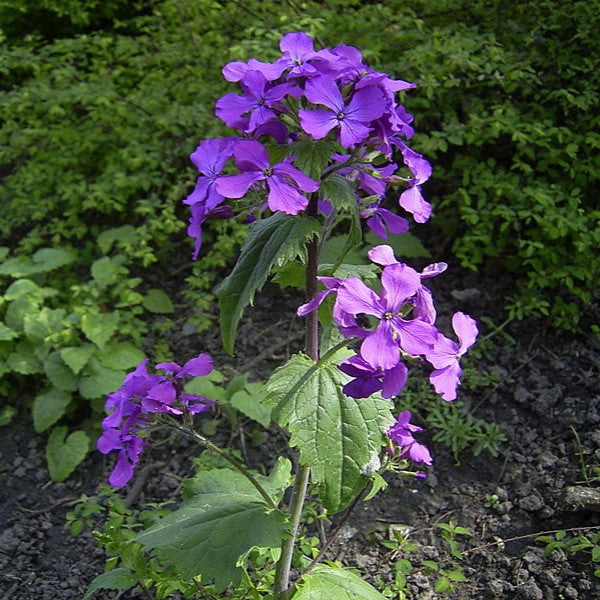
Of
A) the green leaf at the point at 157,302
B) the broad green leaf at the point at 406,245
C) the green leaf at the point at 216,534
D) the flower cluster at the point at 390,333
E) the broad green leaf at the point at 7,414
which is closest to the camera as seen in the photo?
the flower cluster at the point at 390,333

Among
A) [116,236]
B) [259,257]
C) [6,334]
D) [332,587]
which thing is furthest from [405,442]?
[116,236]

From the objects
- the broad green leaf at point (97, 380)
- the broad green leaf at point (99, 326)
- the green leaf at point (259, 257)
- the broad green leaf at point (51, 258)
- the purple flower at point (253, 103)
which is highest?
the purple flower at point (253, 103)

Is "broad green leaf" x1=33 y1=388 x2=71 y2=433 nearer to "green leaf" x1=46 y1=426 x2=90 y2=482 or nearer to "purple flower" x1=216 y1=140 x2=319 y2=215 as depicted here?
"green leaf" x1=46 y1=426 x2=90 y2=482

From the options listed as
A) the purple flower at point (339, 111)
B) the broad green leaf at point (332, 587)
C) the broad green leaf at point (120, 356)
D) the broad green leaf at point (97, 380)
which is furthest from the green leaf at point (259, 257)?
the broad green leaf at point (120, 356)

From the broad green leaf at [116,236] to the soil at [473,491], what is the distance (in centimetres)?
69

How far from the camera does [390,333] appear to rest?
5.23 ft

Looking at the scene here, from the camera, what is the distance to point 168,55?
4.50 metres

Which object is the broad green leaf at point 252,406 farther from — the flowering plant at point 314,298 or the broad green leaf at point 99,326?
the flowering plant at point 314,298

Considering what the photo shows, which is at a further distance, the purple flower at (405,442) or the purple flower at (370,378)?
the purple flower at (405,442)

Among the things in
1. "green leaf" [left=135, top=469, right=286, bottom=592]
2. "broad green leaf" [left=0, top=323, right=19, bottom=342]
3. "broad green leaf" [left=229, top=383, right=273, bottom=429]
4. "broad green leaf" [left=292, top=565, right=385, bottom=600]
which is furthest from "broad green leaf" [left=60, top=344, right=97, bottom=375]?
"broad green leaf" [left=292, top=565, right=385, bottom=600]

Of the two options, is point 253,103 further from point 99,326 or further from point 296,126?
point 99,326

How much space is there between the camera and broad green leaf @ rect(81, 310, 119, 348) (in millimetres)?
3406

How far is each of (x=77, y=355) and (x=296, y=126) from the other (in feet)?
6.67

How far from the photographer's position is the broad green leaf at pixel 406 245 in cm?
359
